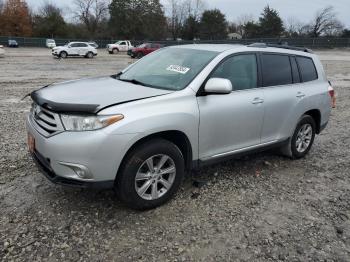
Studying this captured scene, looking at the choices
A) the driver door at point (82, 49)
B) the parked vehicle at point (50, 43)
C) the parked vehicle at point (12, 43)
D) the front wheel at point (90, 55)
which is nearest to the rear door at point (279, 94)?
the driver door at point (82, 49)

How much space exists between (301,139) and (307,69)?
3.64 feet

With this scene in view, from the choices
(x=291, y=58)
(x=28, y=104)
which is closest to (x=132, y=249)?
(x=291, y=58)

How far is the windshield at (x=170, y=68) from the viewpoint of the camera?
4.21 metres

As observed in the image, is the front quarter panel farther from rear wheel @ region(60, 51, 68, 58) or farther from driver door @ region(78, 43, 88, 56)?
driver door @ region(78, 43, 88, 56)

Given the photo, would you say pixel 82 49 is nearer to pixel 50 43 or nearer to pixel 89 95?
pixel 50 43

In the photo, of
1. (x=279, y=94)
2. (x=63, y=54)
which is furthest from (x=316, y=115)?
(x=63, y=54)

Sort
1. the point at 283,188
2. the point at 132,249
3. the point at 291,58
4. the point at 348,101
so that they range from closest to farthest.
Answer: the point at 132,249 → the point at 283,188 → the point at 291,58 → the point at 348,101

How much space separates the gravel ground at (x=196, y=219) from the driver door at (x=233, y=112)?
1.89ft

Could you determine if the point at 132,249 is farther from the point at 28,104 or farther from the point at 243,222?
the point at 28,104

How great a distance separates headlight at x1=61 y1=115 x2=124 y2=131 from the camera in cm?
338

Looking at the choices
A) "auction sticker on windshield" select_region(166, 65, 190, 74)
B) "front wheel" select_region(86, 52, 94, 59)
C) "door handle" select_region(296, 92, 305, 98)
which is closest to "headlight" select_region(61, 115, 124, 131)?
"auction sticker on windshield" select_region(166, 65, 190, 74)

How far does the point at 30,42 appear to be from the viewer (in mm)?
60531

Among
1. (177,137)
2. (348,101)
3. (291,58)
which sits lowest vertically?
(348,101)

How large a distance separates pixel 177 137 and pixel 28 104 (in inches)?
265
